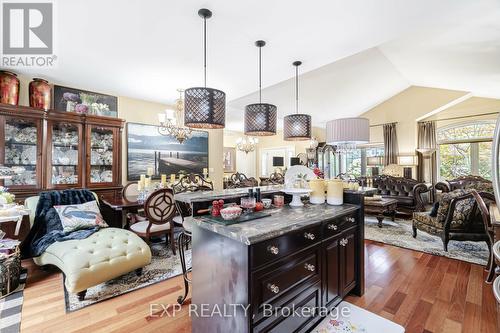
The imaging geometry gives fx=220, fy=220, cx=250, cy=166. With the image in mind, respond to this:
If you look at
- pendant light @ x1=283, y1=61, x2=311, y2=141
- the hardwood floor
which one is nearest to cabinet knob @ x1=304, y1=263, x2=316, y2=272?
the hardwood floor

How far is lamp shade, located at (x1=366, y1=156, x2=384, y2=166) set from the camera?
7465mm

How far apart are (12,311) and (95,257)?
Result: 0.71 meters

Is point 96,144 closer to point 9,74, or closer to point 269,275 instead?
point 9,74

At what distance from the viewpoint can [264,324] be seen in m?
1.27

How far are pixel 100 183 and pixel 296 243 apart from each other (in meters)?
3.64

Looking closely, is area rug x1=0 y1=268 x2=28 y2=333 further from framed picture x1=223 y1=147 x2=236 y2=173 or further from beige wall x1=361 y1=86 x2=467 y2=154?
beige wall x1=361 y1=86 x2=467 y2=154

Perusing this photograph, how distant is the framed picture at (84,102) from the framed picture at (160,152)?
1.49 ft

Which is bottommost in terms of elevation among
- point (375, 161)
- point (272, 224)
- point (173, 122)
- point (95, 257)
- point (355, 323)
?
point (355, 323)

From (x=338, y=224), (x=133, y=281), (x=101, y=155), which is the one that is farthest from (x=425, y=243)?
(x=101, y=155)

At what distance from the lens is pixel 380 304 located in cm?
205

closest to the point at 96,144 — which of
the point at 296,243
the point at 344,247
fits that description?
the point at 296,243

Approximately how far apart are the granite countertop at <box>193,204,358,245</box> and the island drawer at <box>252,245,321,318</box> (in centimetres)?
20

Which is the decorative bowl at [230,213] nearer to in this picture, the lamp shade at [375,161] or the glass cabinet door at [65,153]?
the glass cabinet door at [65,153]

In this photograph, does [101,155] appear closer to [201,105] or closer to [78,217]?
[78,217]
